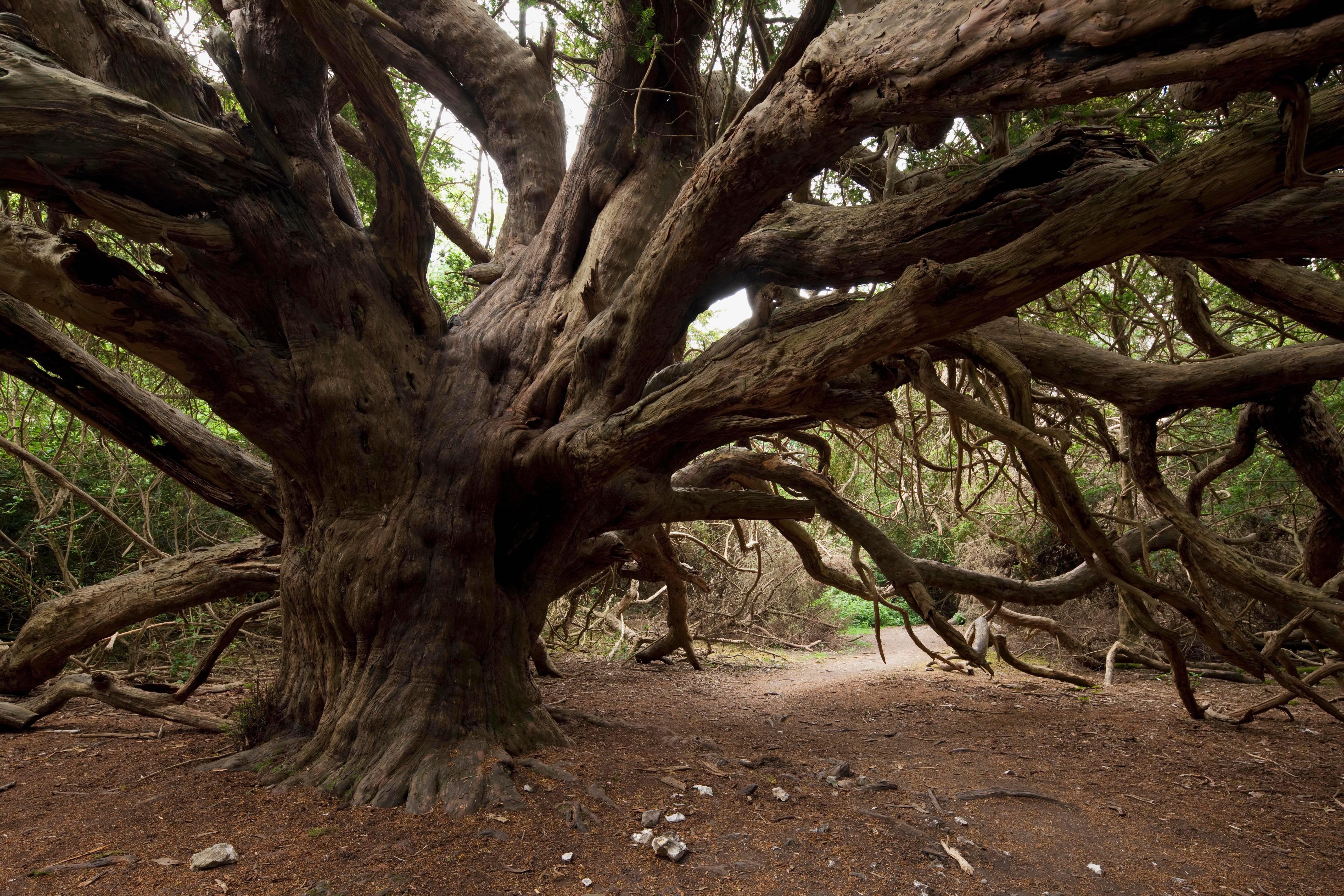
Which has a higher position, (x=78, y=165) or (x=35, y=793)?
(x=78, y=165)

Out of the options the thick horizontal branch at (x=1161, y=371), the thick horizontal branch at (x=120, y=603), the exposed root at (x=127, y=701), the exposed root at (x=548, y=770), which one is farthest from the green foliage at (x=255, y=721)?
the thick horizontal branch at (x=1161, y=371)

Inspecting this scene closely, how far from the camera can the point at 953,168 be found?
4.23 metres

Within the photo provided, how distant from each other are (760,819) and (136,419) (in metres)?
3.62

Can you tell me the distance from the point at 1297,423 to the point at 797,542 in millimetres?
3006

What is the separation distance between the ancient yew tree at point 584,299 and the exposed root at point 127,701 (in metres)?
0.06

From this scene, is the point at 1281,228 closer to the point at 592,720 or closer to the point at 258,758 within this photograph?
the point at 592,720

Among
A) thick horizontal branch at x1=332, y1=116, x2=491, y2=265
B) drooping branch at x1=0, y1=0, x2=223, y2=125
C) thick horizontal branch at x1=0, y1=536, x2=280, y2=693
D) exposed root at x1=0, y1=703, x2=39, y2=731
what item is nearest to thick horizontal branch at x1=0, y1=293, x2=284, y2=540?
thick horizontal branch at x1=0, y1=536, x2=280, y2=693

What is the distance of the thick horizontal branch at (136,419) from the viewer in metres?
3.28

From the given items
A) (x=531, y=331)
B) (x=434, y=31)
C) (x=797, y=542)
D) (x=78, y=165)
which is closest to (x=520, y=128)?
(x=434, y=31)

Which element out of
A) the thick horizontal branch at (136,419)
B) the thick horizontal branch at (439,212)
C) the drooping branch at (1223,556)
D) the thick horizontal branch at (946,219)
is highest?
the thick horizontal branch at (439,212)

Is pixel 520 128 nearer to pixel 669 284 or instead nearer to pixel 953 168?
pixel 669 284

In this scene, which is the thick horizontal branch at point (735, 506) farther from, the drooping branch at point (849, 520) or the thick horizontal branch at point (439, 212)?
the thick horizontal branch at point (439, 212)

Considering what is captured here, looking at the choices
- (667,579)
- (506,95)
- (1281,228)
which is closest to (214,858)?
(1281,228)

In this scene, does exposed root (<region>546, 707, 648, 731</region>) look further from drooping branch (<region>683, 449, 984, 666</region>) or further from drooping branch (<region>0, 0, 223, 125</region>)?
drooping branch (<region>0, 0, 223, 125</region>)
